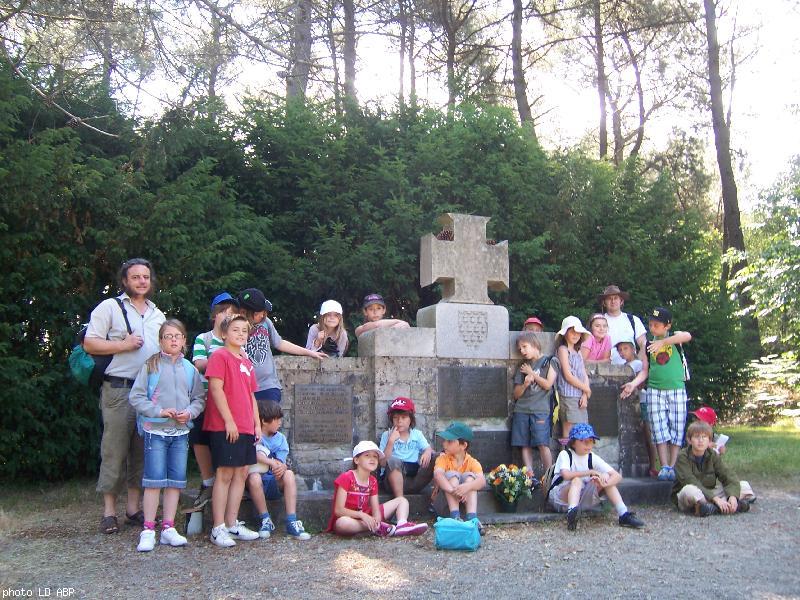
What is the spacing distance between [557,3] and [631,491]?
524 inches

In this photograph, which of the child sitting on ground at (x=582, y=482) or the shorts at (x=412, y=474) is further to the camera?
the shorts at (x=412, y=474)

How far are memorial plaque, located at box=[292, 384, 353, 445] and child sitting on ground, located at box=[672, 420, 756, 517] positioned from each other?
2692 millimetres

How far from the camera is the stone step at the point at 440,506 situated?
558 cm

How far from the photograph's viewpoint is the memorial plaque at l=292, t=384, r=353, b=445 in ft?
20.7

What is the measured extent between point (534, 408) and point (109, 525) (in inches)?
135

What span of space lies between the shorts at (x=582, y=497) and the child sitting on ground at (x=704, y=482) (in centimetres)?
75

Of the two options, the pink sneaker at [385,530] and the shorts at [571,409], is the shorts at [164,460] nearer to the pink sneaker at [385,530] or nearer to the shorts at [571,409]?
the pink sneaker at [385,530]

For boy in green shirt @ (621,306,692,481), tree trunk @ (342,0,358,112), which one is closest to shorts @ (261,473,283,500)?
boy in green shirt @ (621,306,692,481)

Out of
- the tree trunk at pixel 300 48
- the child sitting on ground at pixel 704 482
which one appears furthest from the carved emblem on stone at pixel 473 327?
the tree trunk at pixel 300 48

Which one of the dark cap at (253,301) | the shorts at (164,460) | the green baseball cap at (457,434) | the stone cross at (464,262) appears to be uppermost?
the stone cross at (464,262)

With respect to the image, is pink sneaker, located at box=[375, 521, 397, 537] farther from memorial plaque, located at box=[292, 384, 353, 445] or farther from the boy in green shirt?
the boy in green shirt

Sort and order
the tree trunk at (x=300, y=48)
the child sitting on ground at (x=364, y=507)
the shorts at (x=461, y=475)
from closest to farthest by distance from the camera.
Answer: the child sitting on ground at (x=364, y=507) < the shorts at (x=461, y=475) < the tree trunk at (x=300, y=48)

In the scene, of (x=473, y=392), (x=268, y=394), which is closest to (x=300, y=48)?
(x=473, y=392)

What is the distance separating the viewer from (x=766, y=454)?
9.61 meters
